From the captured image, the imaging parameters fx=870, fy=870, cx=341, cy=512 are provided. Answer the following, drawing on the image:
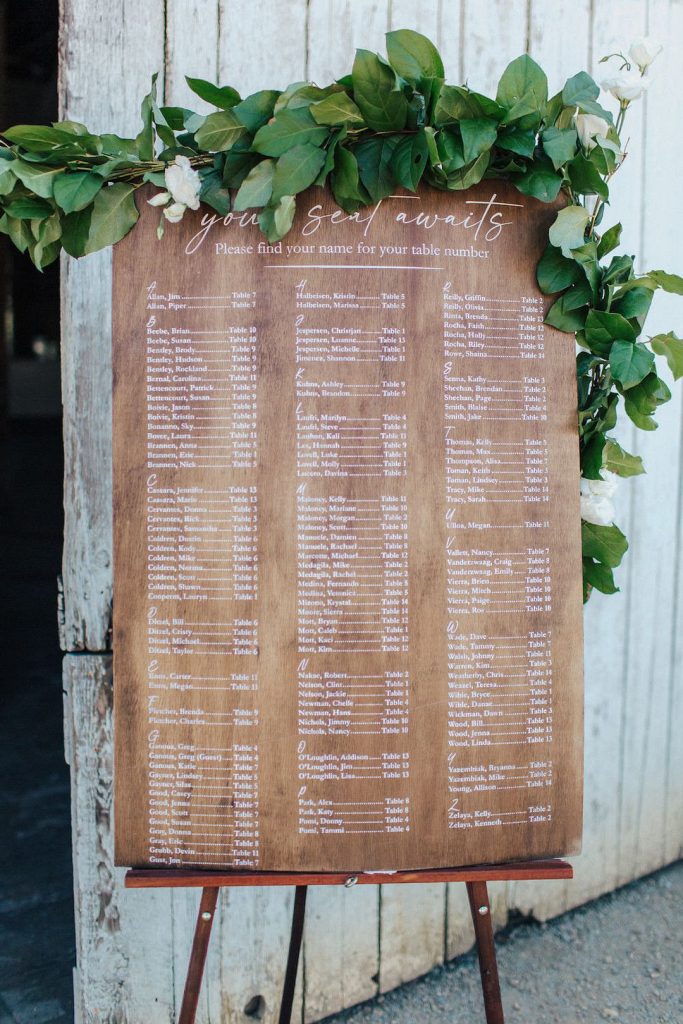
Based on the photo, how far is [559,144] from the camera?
1425mm

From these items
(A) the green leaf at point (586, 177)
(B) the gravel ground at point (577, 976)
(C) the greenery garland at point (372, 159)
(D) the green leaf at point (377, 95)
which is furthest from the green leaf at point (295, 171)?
(B) the gravel ground at point (577, 976)

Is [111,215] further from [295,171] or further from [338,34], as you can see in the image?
[338,34]

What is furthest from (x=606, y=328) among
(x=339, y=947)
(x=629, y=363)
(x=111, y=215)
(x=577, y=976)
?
(x=577, y=976)

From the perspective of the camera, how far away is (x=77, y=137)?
146cm

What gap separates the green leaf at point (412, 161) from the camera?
54.8 inches

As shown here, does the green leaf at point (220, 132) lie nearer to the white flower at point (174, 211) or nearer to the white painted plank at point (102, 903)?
the white flower at point (174, 211)

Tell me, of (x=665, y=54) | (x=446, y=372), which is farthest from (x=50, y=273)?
(x=446, y=372)

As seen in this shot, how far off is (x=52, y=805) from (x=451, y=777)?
2.21m

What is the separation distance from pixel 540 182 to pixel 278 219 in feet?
1.43

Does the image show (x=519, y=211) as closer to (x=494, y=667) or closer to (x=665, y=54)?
(x=494, y=667)

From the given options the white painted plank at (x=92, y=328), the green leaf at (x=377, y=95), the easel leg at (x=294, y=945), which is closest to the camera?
the green leaf at (x=377, y=95)

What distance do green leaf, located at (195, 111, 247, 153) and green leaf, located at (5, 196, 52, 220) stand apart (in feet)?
0.95

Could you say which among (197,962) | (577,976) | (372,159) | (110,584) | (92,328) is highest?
(372,159)

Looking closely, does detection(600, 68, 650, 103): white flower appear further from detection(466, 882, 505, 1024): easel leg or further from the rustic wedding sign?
detection(466, 882, 505, 1024): easel leg
